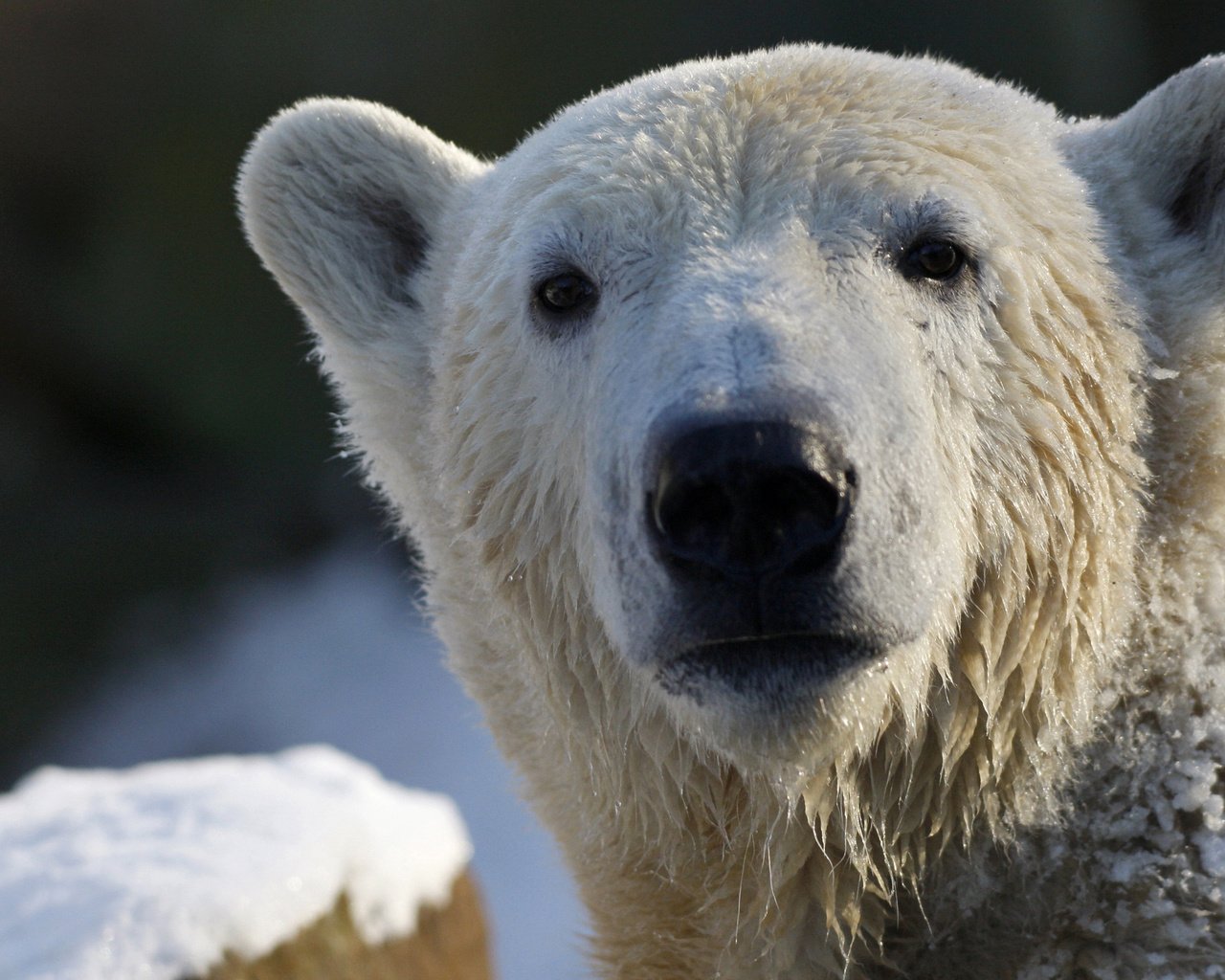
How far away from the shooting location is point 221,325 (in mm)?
11070

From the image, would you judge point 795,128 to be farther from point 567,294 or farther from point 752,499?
point 752,499

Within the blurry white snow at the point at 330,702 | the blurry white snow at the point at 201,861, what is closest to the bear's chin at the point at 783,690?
the blurry white snow at the point at 201,861

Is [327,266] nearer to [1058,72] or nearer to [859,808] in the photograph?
[859,808]

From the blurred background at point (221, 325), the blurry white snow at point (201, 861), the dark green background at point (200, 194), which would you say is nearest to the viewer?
the blurry white snow at point (201, 861)

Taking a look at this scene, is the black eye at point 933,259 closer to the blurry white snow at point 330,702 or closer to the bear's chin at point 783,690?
the bear's chin at point 783,690

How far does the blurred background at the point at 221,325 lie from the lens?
405 inches

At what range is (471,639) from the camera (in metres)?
2.54

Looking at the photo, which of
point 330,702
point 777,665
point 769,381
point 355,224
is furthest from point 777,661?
point 330,702

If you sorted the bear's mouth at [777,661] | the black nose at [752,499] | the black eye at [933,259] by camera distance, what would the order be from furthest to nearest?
the black eye at [933,259], the bear's mouth at [777,661], the black nose at [752,499]

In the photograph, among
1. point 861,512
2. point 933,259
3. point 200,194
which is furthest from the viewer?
point 200,194

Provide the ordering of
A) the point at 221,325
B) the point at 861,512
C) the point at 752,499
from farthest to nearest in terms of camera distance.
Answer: the point at 221,325
the point at 861,512
the point at 752,499

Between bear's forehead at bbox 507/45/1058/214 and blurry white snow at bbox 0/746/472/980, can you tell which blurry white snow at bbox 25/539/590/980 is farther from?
bear's forehead at bbox 507/45/1058/214

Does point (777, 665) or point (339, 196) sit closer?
point (777, 665)

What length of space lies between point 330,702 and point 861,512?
929cm
